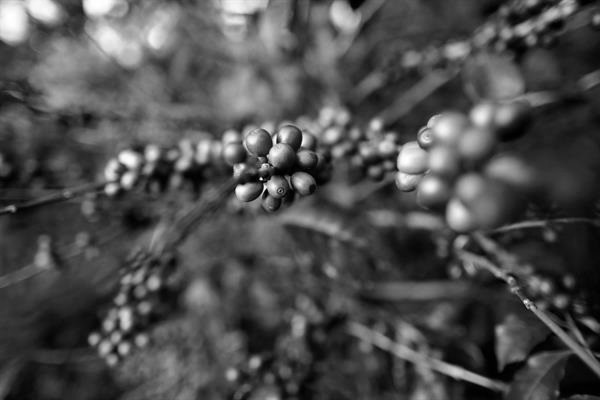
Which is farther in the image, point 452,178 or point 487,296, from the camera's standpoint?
point 487,296

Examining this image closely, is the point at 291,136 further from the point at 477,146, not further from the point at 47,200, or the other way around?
the point at 47,200

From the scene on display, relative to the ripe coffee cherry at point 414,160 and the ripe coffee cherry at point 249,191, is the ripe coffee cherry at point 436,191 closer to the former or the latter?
the ripe coffee cherry at point 414,160

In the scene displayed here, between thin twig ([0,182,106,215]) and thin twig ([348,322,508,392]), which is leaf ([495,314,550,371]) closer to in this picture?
thin twig ([348,322,508,392])

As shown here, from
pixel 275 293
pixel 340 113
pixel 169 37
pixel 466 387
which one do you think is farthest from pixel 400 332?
pixel 169 37

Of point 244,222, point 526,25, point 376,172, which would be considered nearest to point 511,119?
point 376,172

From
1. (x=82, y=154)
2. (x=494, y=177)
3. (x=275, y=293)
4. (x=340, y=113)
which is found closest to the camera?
(x=494, y=177)

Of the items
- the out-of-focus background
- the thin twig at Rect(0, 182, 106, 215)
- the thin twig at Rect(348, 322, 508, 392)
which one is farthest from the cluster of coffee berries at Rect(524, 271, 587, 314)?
the thin twig at Rect(0, 182, 106, 215)

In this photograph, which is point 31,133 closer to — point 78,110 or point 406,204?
point 78,110

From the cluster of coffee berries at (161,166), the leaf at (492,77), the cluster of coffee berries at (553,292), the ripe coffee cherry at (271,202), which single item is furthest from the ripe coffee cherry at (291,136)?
the leaf at (492,77)
